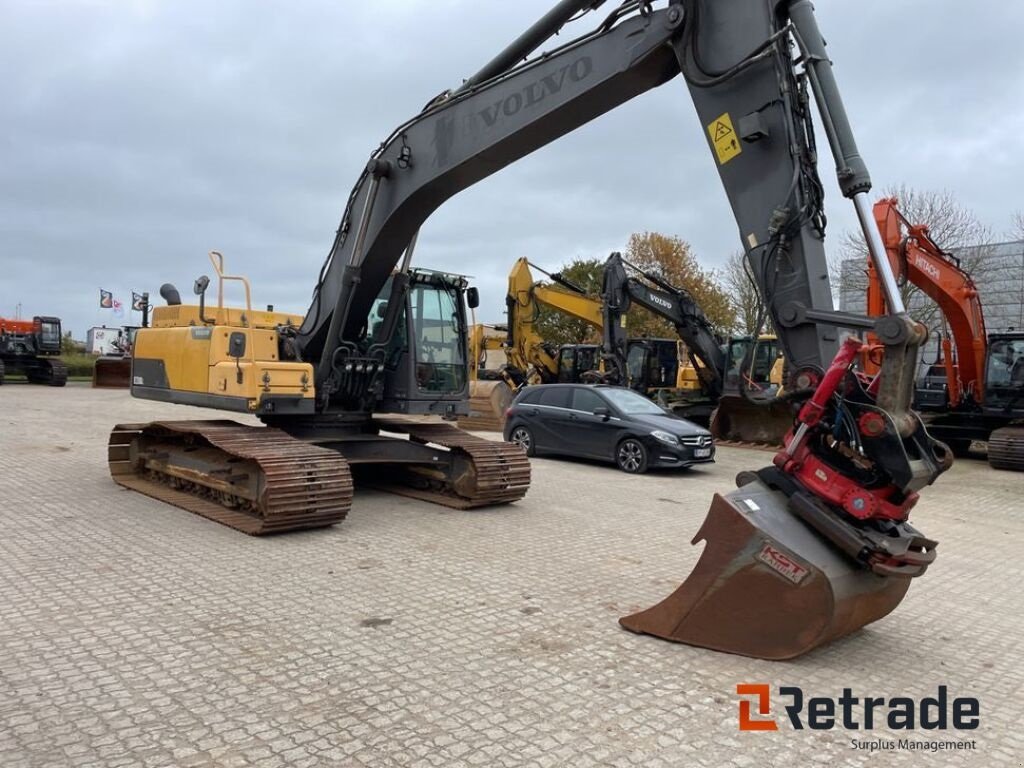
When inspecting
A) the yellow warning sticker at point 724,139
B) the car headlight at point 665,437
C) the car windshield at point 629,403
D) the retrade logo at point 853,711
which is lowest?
the retrade logo at point 853,711

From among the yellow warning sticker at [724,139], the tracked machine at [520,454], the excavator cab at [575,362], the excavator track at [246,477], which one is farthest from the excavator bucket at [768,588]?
the excavator cab at [575,362]

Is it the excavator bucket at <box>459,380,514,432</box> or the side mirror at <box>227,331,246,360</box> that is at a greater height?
the side mirror at <box>227,331,246,360</box>

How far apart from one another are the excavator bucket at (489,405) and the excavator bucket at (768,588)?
15999 mm

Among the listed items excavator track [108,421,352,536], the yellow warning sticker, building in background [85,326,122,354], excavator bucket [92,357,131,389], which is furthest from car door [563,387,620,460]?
building in background [85,326,122,354]

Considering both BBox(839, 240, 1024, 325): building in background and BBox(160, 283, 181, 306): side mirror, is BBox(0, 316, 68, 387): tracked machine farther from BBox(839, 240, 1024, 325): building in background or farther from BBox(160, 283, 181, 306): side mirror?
BBox(839, 240, 1024, 325): building in background

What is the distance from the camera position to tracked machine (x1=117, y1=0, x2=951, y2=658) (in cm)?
409

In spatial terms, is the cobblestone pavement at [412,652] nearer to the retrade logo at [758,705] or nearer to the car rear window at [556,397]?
the retrade logo at [758,705]

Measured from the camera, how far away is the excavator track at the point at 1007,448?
13266 millimetres

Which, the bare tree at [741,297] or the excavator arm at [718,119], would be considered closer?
the excavator arm at [718,119]

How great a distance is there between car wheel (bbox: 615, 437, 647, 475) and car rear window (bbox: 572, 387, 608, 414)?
0.83m

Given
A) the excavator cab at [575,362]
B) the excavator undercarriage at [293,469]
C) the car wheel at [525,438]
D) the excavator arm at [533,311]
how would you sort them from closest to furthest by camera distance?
1. the excavator undercarriage at [293,469]
2. the car wheel at [525,438]
3. the excavator arm at [533,311]
4. the excavator cab at [575,362]

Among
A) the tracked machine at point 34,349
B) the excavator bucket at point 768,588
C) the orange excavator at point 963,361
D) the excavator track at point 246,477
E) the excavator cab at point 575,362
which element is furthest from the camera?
the tracked machine at point 34,349

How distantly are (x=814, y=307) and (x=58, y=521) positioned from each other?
22.7 ft

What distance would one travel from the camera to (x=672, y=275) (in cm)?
3925
